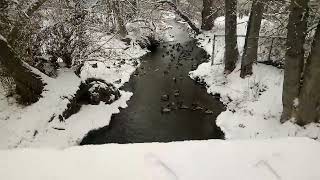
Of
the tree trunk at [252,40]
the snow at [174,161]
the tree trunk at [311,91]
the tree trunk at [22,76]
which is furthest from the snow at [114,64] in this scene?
the snow at [174,161]

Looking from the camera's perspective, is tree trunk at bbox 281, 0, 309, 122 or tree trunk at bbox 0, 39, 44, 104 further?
tree trunk at bbox 0, 39, 44, 104

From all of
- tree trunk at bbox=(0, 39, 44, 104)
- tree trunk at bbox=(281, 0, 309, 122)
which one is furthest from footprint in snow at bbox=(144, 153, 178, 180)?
tree trunk at bbox=(0, 39, 44, 104)

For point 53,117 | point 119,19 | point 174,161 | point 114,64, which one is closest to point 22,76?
point 53,117

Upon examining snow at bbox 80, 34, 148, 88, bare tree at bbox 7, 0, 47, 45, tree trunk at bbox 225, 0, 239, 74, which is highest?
bare tree at bbox 7, 0, 47, 45

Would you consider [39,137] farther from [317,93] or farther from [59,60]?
[317,93]

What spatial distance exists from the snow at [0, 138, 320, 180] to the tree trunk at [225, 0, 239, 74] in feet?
35.4

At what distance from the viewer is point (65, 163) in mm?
3664

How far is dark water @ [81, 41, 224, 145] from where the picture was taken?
A: 441 inches

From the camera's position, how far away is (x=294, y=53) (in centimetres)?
867

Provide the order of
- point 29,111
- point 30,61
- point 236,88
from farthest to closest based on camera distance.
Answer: point 236,88 → point 30,61 → point 29,111

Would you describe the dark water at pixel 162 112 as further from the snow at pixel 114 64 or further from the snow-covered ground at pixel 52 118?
the snow at pixel 114 64

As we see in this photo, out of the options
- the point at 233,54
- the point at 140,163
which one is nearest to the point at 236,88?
the point at 233,54

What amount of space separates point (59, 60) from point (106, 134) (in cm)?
529

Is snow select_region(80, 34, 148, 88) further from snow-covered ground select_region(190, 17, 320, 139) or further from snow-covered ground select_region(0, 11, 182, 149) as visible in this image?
snow-covered ground select_region(190, 17, 320, 139)
